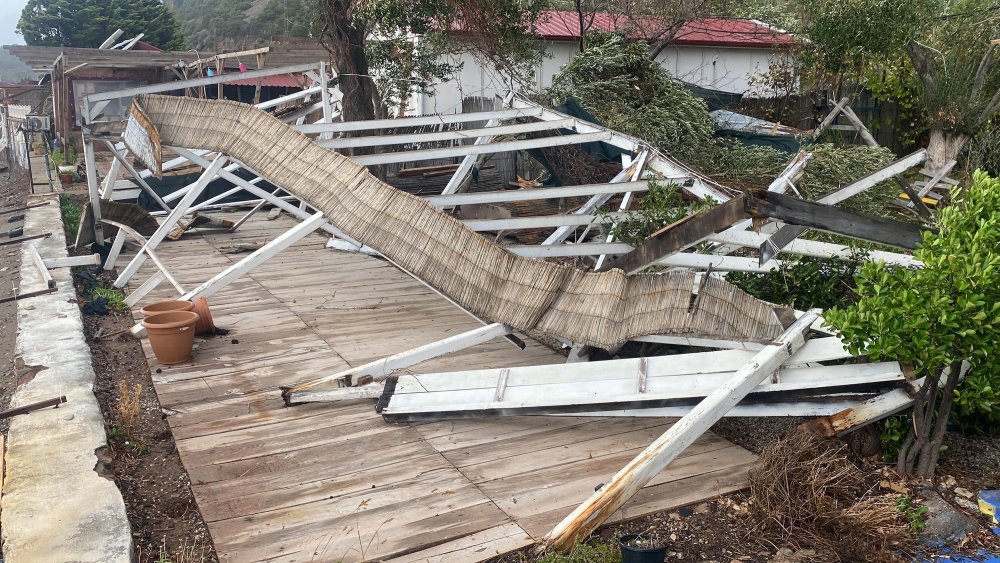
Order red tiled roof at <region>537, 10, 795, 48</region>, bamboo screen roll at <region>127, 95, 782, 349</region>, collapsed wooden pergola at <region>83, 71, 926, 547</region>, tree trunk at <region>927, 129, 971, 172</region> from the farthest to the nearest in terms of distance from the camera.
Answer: red tiled roof at <region>537, 10, 795, 48</region>
tree trunk at <region>927, 129, 971, 172</region>
bamboo screen roll at <region>127, 95, 782, 349</region>
collapsed wooden pergola at <region>83, 71, 926, 547</region>

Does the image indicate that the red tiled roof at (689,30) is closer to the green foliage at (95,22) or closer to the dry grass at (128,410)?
the dry grass at (128,410)

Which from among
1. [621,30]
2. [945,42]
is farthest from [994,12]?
[621,30]

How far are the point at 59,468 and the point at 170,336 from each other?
1819 mm

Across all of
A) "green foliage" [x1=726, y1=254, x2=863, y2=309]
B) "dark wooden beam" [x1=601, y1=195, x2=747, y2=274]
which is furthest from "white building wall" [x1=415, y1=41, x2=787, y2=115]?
"dark wooden beam" [x1=601, y1=195, x2=747, y2=274]

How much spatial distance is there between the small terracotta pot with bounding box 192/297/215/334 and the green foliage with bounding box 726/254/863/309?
4353 millimetres

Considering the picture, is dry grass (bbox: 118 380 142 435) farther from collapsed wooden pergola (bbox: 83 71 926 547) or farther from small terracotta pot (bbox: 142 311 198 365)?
collapsed wooden pergola (bbox: 83 71 926 547)

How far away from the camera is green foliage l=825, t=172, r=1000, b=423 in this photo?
363 cm

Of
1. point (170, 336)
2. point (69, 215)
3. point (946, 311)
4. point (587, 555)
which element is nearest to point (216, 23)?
point (69, 215)

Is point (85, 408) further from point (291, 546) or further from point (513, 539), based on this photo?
point (513, 539)

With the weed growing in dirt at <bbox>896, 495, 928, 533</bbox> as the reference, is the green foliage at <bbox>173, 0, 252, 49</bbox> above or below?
above

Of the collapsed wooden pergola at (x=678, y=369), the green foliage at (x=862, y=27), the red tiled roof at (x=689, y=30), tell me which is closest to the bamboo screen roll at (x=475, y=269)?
the collapsed wooden pergola at (x=678, y=369)

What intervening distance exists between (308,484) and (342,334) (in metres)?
2.66

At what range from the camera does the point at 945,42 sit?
14.2 m

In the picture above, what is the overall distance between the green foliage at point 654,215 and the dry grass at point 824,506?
2124mm
